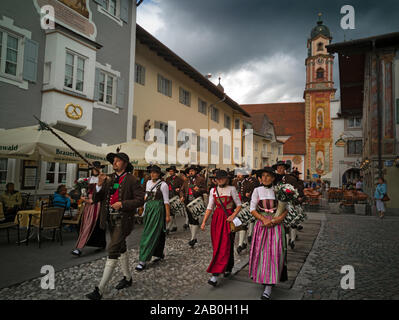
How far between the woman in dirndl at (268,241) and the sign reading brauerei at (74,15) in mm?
10850

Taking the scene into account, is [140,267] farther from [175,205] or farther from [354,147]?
[354,147]

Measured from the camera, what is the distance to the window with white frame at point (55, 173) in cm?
1155

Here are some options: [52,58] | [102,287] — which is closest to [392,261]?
[102,287]

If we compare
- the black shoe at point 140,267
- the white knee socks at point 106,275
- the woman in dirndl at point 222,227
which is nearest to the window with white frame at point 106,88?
the black shoe at point 140,267

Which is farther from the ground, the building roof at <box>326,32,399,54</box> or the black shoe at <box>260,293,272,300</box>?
the building roof at <box>326,32,399,54</box>

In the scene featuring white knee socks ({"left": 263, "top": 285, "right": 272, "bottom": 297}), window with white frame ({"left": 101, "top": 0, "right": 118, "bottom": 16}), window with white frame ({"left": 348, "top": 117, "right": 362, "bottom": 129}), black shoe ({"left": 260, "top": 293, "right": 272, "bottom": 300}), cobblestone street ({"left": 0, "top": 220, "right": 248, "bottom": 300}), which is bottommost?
cobblestone street ({"left": 0, "top": 220, "right": 248, "bottom": 300})

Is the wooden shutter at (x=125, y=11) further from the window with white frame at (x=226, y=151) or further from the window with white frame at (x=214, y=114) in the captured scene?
the window with white frame at (x=226, y=151)

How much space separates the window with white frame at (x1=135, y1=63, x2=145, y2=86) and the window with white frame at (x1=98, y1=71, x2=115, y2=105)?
3.04 metres

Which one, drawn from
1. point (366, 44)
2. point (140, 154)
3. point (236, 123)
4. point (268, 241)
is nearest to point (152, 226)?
point (268, 241)

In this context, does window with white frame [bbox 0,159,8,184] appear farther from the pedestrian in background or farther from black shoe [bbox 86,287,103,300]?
the pedestrian in background

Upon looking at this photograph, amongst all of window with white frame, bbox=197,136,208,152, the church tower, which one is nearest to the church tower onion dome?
the church tower

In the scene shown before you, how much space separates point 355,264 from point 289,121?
57952 millimetres

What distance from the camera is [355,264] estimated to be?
6.06 meters

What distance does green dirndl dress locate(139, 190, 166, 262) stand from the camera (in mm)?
5559
